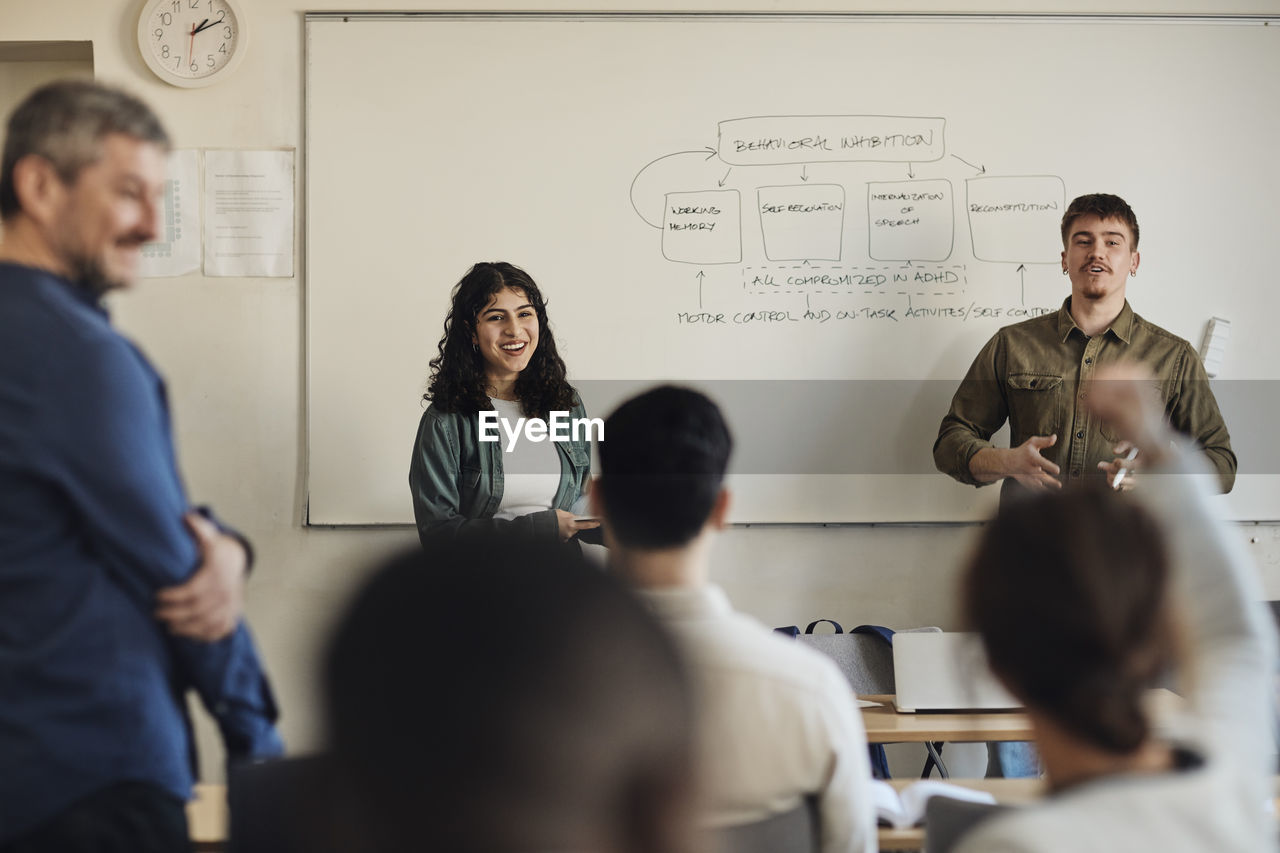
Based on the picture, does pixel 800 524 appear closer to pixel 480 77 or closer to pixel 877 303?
pixel 877 303

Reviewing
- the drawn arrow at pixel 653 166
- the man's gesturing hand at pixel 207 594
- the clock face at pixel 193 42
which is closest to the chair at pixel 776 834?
the man's gesturing hand at pixel 207 594

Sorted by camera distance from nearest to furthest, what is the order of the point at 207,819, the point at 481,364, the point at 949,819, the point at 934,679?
the point at 949,819, the point at 207,819, the point at 934,679, the point at 481,364

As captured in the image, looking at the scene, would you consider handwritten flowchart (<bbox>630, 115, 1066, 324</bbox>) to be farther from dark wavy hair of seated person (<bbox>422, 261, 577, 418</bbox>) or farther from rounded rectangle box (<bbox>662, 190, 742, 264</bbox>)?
dark wavy hair of seated person (<bbox>422, 261, 577, 418</bbox>)

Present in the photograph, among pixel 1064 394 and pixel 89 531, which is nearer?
pixel 89 531

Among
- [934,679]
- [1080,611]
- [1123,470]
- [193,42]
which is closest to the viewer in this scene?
[1080,611]

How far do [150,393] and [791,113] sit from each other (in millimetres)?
2609

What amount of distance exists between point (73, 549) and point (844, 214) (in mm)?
2676

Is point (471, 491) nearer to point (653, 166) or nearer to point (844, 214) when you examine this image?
point (653, 166)

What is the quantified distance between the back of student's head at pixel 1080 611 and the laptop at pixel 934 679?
1.45m

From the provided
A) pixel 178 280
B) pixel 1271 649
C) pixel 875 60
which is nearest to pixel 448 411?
pixel 178 280

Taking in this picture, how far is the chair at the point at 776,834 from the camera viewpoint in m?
1.14

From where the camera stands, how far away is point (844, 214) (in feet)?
11.0

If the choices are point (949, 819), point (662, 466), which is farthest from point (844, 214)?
point (949, 819)

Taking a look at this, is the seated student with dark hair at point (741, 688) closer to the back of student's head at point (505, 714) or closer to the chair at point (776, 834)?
the chair at point (776, 834)
